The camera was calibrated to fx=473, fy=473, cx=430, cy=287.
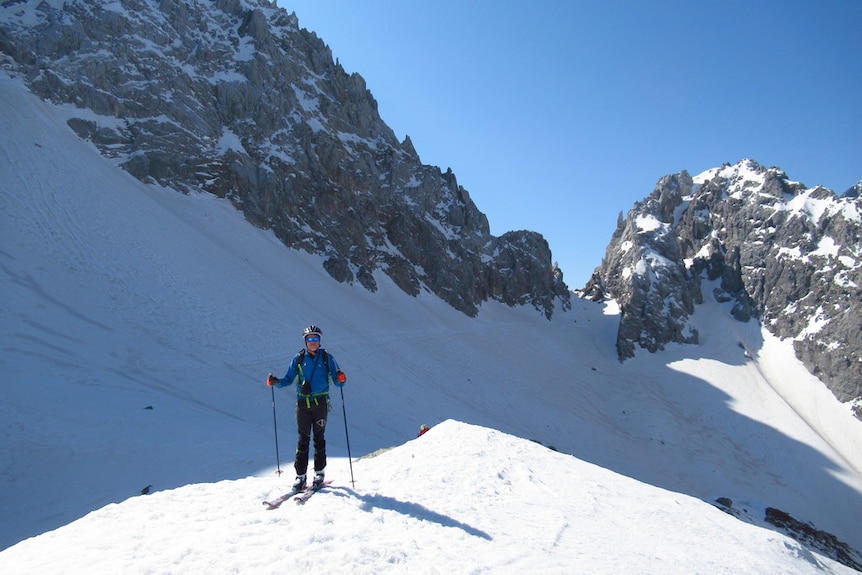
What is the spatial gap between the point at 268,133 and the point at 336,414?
46941 mm

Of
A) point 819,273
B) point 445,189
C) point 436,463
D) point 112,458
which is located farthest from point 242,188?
point 819,273

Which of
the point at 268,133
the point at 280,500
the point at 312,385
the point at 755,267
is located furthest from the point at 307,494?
the point at 755,267

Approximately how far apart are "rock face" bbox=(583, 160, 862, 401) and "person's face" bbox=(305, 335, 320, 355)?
63988mm

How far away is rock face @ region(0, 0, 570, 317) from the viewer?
4875cm

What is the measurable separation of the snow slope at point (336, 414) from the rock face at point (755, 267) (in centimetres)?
379

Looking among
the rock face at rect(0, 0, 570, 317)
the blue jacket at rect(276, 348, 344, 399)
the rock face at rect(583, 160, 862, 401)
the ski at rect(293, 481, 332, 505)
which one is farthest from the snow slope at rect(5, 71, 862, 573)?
the rock face at rect(583, 160, 862, 401)

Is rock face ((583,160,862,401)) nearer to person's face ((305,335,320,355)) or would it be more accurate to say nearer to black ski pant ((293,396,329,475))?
black ski pant ((293,396,329,475))

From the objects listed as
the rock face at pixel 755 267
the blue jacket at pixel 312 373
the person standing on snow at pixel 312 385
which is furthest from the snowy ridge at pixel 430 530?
the rock face at pixel 755 267

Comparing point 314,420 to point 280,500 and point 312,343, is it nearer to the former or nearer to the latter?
point 312,343

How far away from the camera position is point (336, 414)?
24.4m

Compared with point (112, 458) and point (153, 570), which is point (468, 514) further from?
point (112, 458)

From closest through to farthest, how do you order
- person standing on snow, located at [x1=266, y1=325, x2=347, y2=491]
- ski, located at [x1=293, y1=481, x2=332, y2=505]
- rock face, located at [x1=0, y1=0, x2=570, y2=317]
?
ski, located at [x1=293, y1=481, x2=332, y2=505] < person standing on snow, located at [x1=266, y1=325, x2=347, y2=491] < rock face, located at [x1=0, y1=0, x2=570, y2=317]

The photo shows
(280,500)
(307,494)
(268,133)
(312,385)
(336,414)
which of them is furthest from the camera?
(268,133)

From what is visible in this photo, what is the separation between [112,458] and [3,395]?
17.5 ft
